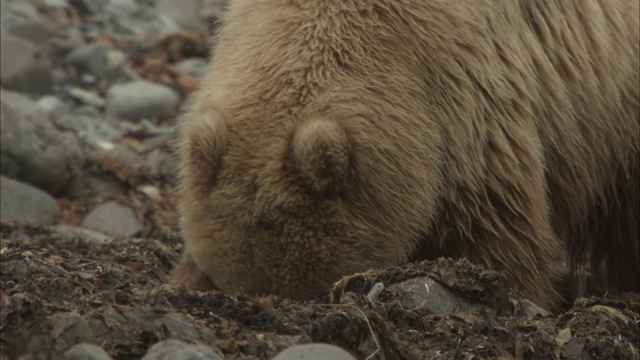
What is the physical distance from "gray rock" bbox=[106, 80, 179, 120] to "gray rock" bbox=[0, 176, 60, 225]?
290 centimetres

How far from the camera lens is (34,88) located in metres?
10.8

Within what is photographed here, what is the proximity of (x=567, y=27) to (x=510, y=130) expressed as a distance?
736mm

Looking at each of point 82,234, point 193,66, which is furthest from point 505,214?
point 193,66

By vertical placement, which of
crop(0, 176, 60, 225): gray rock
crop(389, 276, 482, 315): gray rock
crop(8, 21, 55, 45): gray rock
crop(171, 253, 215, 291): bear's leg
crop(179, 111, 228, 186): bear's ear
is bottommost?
crop(0, 176, 60, 225): gray rock

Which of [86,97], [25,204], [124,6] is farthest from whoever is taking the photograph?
[124,6]

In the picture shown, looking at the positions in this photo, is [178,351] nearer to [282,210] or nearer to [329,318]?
[329,318]

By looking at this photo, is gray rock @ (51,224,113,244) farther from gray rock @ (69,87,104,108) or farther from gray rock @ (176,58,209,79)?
gray rock @ (176,58,209,79)

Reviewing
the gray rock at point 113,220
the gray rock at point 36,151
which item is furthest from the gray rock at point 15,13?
the gray rock at point 113,220

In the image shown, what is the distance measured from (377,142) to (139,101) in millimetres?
6559

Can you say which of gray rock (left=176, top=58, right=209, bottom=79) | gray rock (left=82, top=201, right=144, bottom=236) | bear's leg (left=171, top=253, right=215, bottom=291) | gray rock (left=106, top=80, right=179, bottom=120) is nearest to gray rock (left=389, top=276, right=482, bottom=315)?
bear's leg (left=171, top=253, right=215, bottom=291)

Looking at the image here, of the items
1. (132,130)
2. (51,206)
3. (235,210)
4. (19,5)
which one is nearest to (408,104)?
(235,210)

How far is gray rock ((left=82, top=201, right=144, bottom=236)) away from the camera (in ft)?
28.0

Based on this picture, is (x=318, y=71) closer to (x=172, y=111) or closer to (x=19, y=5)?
(x=172, y=111)

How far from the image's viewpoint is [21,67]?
1066 cm
